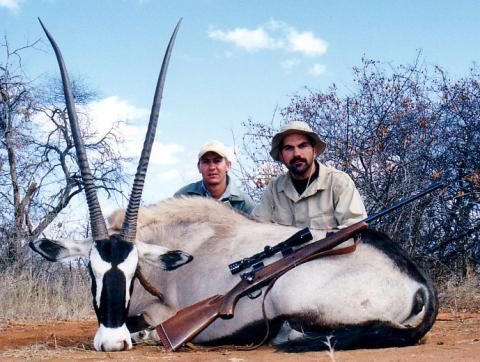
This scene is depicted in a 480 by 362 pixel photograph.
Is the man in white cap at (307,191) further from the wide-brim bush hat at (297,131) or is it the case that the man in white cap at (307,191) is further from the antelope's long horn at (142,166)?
the antelope's long horn at (142,166)

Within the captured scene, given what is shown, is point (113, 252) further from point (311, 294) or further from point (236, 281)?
point (311, 294)

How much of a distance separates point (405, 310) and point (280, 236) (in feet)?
3.35

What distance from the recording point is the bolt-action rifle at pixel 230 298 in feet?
13.2

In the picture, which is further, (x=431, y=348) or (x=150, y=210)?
(x=150, y=210)

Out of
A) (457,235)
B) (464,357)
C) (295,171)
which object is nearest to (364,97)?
(457,235)

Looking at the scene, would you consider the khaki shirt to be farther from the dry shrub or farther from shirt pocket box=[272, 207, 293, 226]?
the dry shrub

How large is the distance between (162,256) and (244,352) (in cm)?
99

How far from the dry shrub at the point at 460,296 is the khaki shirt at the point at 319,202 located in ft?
6.11

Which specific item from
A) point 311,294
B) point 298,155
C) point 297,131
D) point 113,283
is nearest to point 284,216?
point 298,155

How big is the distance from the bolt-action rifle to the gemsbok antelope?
0.08 meters

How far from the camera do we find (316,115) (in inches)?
425

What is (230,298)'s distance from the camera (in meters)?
4.09

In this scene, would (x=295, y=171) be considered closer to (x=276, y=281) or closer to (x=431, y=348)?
(x=276, y=281)

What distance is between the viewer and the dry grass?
766cm
